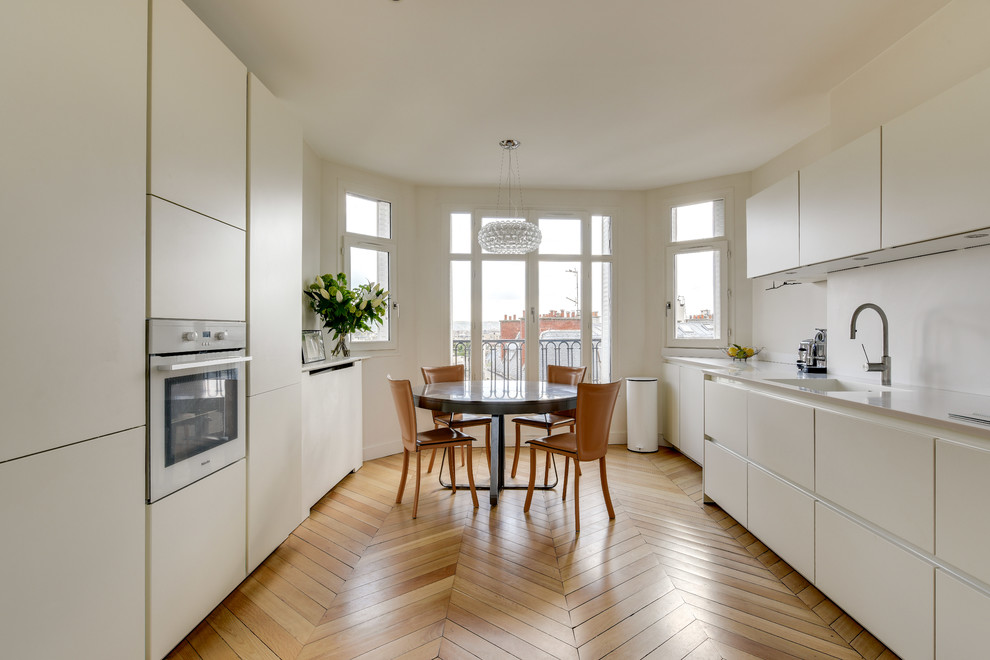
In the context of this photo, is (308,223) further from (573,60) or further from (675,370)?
(675,370)

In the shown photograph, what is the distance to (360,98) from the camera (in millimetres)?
2754

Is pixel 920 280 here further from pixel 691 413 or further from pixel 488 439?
pixel 488 439

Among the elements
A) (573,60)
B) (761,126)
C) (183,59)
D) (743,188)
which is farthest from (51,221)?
(743,188)

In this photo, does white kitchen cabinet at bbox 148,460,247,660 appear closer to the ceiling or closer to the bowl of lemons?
the ceiling

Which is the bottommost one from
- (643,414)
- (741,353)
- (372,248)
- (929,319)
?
(643,414)

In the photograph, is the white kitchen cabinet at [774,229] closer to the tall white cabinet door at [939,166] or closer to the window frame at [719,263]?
the tall white cabinet door at [939,166]

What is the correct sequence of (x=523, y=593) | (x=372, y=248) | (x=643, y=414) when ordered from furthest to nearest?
(x=643, y=414), (x=372, y=248), (x=523, y=593)

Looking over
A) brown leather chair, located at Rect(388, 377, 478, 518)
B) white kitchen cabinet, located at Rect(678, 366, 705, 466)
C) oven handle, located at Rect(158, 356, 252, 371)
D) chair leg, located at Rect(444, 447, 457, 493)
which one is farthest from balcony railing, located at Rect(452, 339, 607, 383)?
oven handle, located at Rect(158, 356, 252, 371)

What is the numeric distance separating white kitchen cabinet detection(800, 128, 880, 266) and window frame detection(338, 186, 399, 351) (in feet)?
10.7

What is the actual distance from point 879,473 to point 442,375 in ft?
9.48

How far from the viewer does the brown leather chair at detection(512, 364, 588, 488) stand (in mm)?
3305

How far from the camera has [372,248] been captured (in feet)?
13.6

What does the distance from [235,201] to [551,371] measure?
270cm

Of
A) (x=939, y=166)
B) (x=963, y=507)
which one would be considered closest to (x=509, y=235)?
(x=939, y=166)
